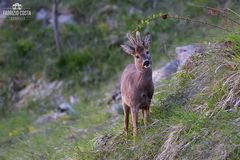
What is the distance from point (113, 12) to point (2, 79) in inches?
101

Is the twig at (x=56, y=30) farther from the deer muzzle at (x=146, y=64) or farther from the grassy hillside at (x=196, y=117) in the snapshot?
the deer muzzle at (x=146, y=64)

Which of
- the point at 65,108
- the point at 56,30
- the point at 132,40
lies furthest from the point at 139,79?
the point at 56,30

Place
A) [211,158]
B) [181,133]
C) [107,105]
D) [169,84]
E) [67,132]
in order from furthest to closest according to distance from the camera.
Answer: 1. [107,105]
2. [67,132]
3. [169,84]
4. [181,133]
5. [211,158]

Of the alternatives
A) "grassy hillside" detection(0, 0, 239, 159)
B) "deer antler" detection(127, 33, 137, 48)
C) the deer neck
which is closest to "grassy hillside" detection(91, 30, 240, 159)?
"grassy hillside" detection(0, 0, 239, 159)

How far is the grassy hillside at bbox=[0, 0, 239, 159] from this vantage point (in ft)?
19.2

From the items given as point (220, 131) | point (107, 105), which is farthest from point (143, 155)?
point (107, 105)

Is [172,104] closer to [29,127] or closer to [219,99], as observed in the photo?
[219,99]

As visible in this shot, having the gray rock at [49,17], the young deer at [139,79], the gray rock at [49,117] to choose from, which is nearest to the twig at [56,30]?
the gray rock at [49,17]

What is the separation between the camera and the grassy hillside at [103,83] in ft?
19.2

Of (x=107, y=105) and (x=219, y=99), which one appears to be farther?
(x=107, y=105)

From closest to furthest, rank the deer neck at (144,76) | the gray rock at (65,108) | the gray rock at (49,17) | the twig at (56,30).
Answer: the deer neck at (144,76)
the gray rock at (65,108)
the twig at (56,30)
the gray rock at (49,17)

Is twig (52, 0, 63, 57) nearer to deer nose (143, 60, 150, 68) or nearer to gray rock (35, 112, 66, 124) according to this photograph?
gray rock (35, 112, 66, 124)

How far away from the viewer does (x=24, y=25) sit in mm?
14250

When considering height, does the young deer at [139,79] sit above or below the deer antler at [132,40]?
below
